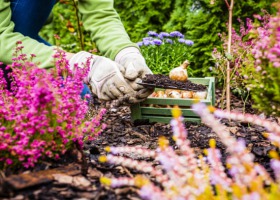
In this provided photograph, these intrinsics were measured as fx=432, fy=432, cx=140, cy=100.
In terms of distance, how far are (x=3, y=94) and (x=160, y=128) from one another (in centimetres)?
114

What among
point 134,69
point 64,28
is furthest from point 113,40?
point 64,28

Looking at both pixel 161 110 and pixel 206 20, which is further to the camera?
pixel 206 20

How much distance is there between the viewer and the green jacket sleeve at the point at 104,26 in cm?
315

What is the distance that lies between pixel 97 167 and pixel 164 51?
262 centimetres

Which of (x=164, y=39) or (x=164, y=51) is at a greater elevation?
(x=164, y=39)

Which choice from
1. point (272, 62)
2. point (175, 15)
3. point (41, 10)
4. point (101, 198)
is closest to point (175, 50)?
point (175, 15)

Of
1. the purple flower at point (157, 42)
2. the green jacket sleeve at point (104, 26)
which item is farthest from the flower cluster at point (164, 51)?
the green jacket sleeve at point (104, 26)

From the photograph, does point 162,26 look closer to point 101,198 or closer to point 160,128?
point 160,128

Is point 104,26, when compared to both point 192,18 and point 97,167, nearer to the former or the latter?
point 97,167

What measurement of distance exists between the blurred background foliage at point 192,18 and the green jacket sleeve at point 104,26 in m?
1.12

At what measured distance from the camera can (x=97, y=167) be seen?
203cm

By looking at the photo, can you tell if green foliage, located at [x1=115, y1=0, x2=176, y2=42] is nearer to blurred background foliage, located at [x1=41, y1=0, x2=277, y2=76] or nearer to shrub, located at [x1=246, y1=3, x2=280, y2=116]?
blurred background foliage, located at [x1=41, y1=0, x2=277, y2=76]

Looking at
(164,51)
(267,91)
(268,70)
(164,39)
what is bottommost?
(164,51)

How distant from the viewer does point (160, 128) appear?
2992 mm
